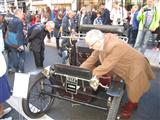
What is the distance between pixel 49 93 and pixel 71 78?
64cm

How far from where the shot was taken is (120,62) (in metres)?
3.79

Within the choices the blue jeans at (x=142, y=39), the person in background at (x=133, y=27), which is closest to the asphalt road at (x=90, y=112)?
the blue jeans at (x=142, y=39)

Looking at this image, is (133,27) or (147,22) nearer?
(147,22)

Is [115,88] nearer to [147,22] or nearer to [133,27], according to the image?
[147,22]

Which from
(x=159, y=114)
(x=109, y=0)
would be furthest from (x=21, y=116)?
(x=109, y=0)

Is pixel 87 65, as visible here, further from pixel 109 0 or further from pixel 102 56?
pixel 109 0

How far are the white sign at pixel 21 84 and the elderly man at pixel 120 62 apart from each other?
37.9 inches

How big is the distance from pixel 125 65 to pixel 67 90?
0.98m

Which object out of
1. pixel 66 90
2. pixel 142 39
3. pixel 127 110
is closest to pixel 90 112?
pixel 127 110

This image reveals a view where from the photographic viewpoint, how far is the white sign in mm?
3406

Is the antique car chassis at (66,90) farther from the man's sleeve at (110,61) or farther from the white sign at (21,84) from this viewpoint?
the white sign at (21,84)

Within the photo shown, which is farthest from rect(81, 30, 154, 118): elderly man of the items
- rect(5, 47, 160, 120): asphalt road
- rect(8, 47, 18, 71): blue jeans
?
rect(8, 47, 18, 71): blue jeans

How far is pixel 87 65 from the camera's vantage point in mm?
4242

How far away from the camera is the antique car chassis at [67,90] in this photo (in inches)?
144
